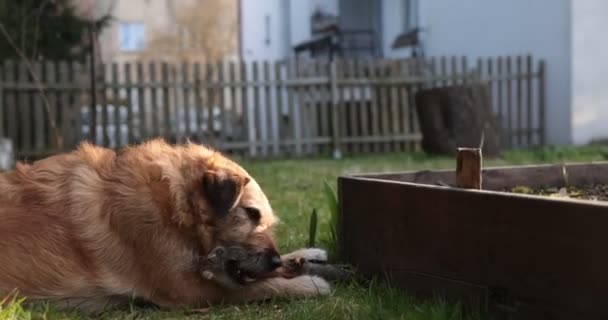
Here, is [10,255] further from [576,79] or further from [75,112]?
[576,79]

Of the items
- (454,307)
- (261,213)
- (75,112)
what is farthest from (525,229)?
(75,112)

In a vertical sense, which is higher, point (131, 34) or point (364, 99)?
point (131, 34)

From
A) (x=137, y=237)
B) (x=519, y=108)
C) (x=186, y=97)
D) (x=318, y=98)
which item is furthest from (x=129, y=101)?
(x=137, y=237)

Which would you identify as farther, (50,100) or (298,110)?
(298,110)

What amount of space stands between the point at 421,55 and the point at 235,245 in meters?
16.2

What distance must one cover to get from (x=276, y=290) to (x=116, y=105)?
10.4 meters

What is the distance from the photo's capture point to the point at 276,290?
350 cm

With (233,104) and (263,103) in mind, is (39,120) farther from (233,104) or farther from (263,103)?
(263,103)

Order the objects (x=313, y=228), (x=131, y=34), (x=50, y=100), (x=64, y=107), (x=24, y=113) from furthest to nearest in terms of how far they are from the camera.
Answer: (x=131, y=34) < (x=64, y=107) < (x=50, y=100) < (x=24, y=113) < (x=313, y=228)

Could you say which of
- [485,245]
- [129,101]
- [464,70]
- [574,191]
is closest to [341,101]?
[464,70]

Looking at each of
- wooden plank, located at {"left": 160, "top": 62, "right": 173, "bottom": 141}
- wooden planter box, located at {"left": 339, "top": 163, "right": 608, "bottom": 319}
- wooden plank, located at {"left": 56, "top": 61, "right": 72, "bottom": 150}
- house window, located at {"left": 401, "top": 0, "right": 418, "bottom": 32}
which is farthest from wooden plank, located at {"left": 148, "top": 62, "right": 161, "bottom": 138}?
wooden planter box, located at {"left": 339, "top": 163, "right": 608, "bottom": 319}

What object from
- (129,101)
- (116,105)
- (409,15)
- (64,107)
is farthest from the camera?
(409,15)

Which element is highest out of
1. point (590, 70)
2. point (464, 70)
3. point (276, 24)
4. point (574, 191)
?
point (276, 24)

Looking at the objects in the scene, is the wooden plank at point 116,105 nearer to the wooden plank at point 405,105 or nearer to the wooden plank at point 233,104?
the wooden plank at point 233,104
